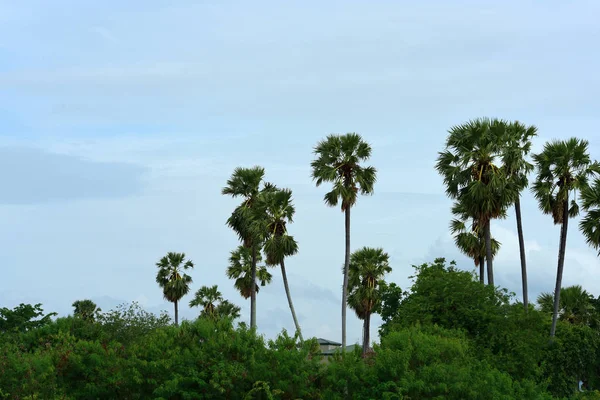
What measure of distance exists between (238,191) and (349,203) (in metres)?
10.2

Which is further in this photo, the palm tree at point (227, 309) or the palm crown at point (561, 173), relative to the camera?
the palm tree at point (227, 309)

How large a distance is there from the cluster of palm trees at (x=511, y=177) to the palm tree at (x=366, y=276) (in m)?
17.7

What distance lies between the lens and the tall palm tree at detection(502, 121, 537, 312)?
56.2 meters

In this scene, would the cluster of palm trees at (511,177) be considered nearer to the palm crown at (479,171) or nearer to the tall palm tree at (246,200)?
the palm crown at (479,171)

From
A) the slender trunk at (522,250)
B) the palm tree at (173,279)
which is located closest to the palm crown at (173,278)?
the palm tree at (173,279)

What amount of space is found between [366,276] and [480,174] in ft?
81.9

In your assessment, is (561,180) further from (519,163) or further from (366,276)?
(366,276)

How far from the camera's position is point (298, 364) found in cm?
3712

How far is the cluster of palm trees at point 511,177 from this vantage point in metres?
53.8

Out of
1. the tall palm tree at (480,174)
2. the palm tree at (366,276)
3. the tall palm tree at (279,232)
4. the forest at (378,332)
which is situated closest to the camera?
the forest at (378,332)

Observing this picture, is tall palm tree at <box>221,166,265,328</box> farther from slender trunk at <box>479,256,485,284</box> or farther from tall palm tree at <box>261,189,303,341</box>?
slender trunk at <box>479,256,485,284</box>

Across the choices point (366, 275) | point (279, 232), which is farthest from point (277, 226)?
point (366, 275)

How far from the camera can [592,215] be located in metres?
58.7

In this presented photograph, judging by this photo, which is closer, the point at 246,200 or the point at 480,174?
the point at 480,174
